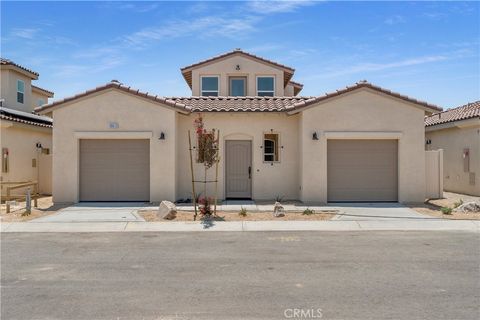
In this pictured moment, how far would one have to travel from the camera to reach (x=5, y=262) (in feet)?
26.8

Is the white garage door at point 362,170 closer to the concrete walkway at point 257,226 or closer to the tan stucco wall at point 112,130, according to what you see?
the concrete walkway at point 257,226

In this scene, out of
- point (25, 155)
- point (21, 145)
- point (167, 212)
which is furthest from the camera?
point (25, 155)

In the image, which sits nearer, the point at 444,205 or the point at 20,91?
the point at 444,205

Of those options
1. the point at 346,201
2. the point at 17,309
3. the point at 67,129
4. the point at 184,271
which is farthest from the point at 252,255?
the point at 67,129

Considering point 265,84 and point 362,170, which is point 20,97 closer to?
point 265,84

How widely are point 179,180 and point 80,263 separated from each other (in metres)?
8.88

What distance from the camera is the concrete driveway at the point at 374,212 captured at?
43.5ft

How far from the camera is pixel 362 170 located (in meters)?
16.2

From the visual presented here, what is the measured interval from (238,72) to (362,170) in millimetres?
10150

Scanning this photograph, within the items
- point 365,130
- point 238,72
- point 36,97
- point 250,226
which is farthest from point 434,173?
point 36,97

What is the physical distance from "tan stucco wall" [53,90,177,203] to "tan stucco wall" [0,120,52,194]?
387 cm

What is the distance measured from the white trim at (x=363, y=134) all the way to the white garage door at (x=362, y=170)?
36cm

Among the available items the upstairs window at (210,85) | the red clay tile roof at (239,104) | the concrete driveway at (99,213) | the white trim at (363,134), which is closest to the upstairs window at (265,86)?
the upstairs window at (210,85)

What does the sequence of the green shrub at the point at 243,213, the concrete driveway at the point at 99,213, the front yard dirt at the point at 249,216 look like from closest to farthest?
the concrete driveway at the point at 99,213 → the front yard dirt at the point at 249,216 → the green shrub at the point at 243,213
